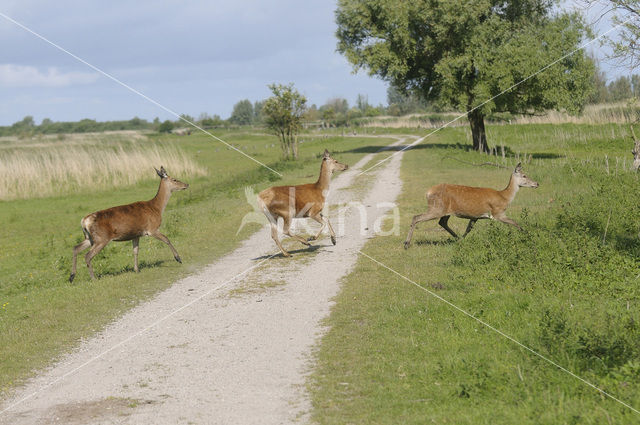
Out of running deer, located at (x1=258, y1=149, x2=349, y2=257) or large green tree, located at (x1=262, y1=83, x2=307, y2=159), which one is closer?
running deer, located at (x1=258, y1=149, x2=349, y2=257)

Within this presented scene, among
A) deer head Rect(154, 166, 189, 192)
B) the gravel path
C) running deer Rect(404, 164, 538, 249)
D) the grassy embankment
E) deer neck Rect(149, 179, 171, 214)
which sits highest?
deer head Rect(154, 166, 189, 192)

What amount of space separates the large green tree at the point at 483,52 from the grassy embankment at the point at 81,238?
708 cm

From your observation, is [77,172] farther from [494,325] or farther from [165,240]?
[494,325]

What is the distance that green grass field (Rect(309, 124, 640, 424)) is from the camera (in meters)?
5.97

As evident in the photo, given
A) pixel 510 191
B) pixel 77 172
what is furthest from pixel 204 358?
pixel 77 172

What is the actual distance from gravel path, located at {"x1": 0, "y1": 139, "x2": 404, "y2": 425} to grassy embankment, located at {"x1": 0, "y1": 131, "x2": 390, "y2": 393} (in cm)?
64

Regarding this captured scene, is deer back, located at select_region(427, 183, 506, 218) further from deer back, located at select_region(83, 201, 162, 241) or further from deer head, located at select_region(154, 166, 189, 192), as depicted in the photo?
Result: deer back, located at select_region(83, 201, 162, 241)

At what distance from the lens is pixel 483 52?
33781 millimetres

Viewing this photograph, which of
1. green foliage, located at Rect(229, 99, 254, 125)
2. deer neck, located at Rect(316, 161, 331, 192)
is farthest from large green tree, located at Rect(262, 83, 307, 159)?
green foliage, located at Rect(229, 99, 254, 125)

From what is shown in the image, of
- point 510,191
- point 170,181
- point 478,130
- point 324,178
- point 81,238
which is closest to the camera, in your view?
point 510,191

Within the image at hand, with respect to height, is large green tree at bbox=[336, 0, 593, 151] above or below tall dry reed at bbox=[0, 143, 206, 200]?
above

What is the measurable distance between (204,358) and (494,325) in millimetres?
3719

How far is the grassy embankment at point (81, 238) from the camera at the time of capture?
947 centimetres

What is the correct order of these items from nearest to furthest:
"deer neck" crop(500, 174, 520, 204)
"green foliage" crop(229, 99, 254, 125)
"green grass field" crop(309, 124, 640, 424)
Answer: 1. "green grass field" crop(309, 124, 640, 424)
2. "deer neck" crop(500, 174, 520, 204)
3. "green foliage" crop(229, 99, 254, 125)
